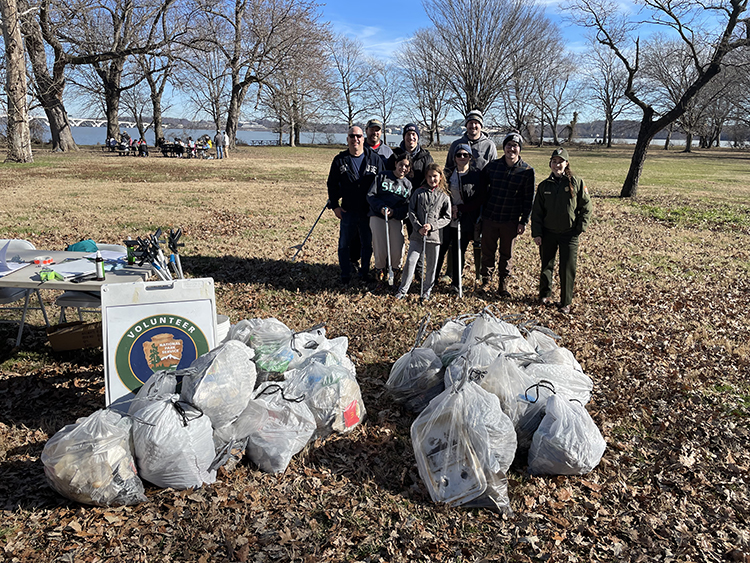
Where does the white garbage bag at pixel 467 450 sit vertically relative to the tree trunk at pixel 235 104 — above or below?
below

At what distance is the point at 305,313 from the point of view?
20.5ft

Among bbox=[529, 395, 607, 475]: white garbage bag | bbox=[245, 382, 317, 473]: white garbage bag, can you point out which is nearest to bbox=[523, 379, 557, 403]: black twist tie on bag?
bbox=[529, 395, 607, 475]: white garbage bag

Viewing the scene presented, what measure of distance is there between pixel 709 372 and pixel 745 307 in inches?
97.2

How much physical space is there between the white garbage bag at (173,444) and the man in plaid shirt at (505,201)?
15.2ft

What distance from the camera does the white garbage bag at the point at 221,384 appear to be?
10.5 ft

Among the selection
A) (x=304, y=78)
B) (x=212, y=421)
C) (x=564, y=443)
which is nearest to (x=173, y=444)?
(x=212, y=421)

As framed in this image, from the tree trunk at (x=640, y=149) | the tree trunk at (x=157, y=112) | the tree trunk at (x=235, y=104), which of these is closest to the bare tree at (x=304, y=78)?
the tree trunk at (x=235, y=104)

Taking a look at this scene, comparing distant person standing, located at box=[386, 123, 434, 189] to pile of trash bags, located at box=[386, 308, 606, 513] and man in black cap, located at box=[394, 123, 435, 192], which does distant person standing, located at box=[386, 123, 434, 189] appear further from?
pile of trash bags, located at box=[386, 308, 606, 513]

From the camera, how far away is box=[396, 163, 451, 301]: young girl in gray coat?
634cm

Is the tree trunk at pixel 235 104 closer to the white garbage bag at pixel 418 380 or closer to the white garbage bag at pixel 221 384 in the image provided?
the white garbage bag at pixel 418 380

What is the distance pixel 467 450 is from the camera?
3.14 metres

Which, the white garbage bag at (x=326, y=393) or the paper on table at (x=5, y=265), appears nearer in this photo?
the white garbage bag at (x=326, y=393)

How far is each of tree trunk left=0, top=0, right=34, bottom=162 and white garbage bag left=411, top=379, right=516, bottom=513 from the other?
2369 cm

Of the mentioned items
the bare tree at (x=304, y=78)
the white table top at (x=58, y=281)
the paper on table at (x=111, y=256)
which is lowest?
the white table top at (x=58, y=281)
